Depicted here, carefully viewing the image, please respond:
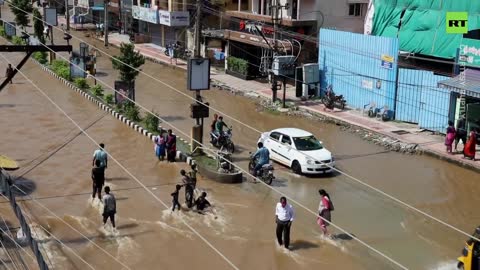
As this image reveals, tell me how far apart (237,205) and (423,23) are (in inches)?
657

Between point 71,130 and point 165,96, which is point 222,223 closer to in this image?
point 71,130

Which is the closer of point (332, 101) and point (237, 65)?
point (332, 101)

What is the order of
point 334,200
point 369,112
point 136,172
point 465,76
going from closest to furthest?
point 334,200, point 136,172, point 465,76, point 369,112

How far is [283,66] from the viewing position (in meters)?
33.5

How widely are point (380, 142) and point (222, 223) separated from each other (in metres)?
11.1

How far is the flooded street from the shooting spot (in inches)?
580

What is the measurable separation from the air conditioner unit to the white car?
10705 mm

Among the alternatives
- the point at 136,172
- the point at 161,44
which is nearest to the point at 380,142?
the point at 136,172

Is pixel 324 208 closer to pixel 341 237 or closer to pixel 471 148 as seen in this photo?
pixel 341 237

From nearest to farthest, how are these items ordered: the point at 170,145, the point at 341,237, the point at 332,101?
1. the point at 341,237
2. the point at 170,145
3. the point at 332,101


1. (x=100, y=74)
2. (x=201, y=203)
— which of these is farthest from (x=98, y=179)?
(x=100, y=74)

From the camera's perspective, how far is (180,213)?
1722 cm

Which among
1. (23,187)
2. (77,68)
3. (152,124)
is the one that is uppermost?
(77,68)

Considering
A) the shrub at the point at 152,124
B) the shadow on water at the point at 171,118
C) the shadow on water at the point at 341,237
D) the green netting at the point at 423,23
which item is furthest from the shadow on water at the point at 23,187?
the green netting at the point at 423,23
